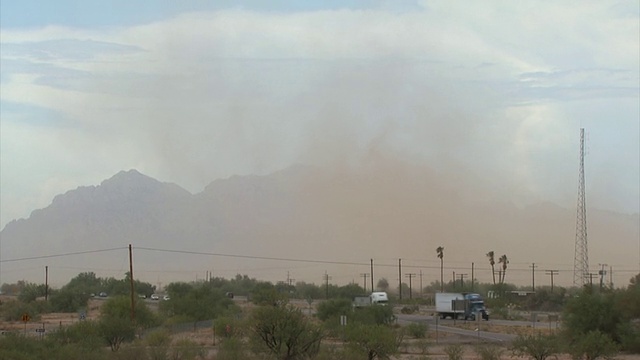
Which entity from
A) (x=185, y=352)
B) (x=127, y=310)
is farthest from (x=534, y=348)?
(x=127, y=310)

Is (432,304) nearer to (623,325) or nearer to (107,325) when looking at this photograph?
(623,325)

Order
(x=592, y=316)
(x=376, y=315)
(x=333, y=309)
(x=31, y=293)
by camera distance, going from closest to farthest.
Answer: (x=592, y=316) → (x=376, y=315) → (x=333, y=309) → (x=31, y=293)

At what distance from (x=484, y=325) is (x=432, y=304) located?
7607 cm

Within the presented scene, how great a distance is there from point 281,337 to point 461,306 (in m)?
70.0

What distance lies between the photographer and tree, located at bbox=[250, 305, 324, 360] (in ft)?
163

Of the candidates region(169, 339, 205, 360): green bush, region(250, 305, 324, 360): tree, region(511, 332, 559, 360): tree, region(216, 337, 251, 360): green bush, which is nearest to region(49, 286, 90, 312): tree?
region(169, 339, 205, 360): green bush

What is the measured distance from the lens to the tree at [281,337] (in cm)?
4978

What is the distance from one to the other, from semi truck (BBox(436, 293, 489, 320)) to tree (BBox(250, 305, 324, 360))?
67.1m

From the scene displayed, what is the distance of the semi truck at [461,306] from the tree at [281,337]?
67104 millimetres

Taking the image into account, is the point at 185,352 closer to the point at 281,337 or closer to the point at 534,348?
the point at 281,337

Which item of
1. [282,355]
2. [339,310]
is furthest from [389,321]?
[282,355]

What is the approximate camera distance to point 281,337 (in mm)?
49844

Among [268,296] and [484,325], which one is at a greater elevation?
[268,296]

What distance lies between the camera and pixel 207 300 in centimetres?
11969
